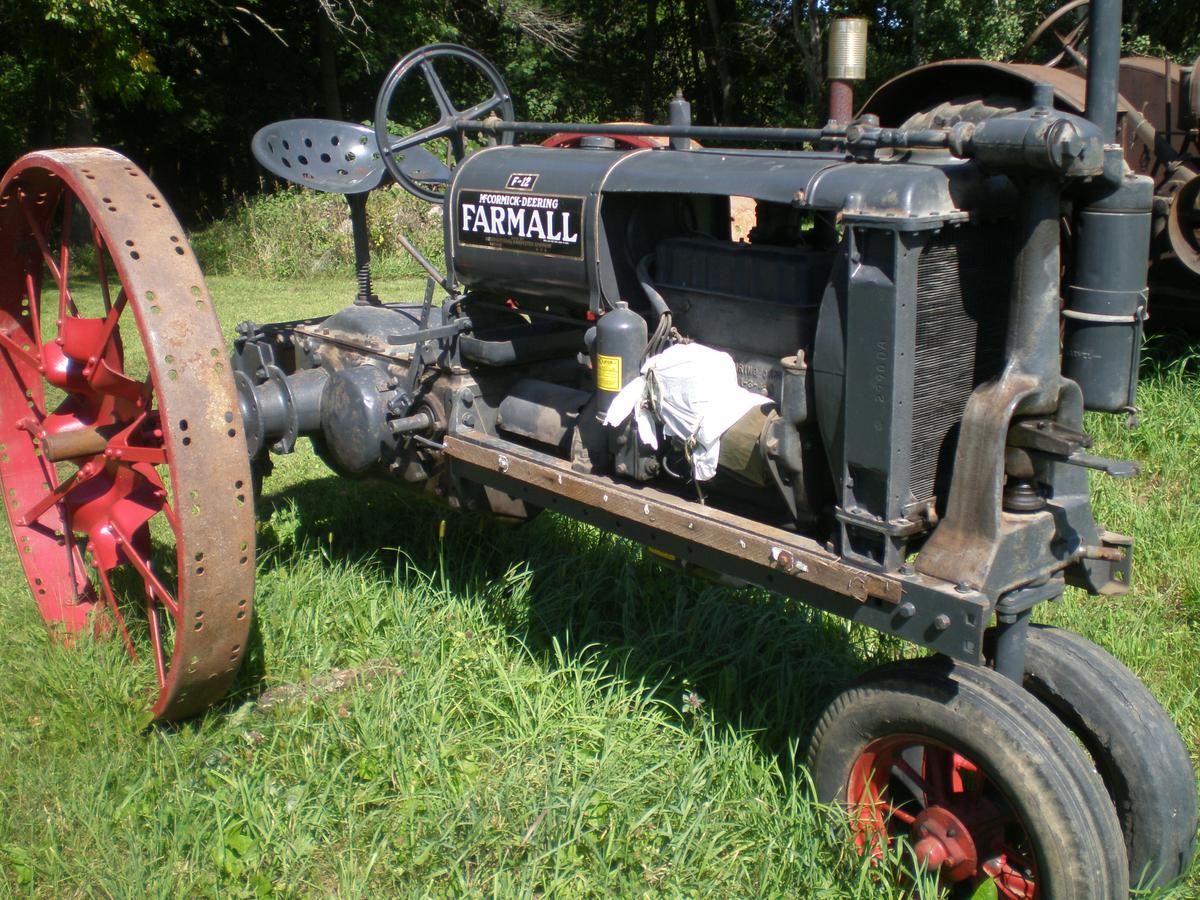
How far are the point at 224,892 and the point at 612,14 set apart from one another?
66.7 feet

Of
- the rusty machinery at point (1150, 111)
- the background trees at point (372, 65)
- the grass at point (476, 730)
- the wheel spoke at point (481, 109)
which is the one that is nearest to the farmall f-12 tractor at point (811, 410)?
the wheel spoke at point (481, 109)

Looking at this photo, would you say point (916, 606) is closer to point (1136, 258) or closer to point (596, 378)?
point (1136, 258)

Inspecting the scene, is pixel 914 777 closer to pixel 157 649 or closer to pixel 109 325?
pixel 157 649

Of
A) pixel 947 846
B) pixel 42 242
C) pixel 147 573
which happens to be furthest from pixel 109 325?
pixel 947 846

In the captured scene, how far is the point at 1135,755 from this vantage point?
8.05ft

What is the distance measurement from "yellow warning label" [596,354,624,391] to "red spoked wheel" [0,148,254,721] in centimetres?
93

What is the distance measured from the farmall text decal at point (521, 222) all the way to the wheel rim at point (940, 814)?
1.51m

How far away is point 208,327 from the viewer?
9.22 ft

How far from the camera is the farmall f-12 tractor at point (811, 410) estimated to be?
2.27m

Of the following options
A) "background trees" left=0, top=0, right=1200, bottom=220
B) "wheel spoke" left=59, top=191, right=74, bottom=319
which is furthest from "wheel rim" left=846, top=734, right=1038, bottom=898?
"background trees" left=0, top=0, right=1200, bottom=220

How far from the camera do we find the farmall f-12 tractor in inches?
89.3

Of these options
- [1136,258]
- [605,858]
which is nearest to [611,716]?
[605,858]

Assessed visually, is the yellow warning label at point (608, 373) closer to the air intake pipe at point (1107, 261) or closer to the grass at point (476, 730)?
the grass at point (476, 730)

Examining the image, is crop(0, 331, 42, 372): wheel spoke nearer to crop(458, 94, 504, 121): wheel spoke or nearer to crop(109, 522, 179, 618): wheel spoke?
crop(109, 522, 179, 618): wheel spoke
